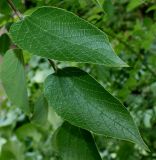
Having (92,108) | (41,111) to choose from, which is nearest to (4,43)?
(41,111)

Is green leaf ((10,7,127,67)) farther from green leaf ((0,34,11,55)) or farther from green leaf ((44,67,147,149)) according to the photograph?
green leaf ((0,34,11,55))

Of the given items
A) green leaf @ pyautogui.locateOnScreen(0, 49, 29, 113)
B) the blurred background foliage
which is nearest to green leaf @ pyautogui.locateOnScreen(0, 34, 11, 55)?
the blurred background foliage

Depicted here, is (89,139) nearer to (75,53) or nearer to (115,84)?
(75,53)

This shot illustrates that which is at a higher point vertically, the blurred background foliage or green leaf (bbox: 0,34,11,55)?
green leaf (bbox: 0,34,11,55)

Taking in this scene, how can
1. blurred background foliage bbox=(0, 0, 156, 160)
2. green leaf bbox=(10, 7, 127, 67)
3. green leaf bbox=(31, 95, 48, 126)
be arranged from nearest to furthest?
green leaf bbox=(10, 7, 127, 67), green leaf bbox=(31, 95, 48, 126), blurred background foliage bbox=(0, 0, 156, 160)

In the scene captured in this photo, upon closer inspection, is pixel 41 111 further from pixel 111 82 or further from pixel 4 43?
pixel 111 82

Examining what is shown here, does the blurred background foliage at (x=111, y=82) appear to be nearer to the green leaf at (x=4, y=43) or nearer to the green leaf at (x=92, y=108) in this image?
the green leaf at (x=4, y=43)
